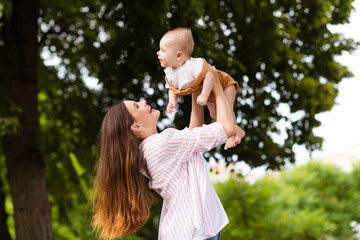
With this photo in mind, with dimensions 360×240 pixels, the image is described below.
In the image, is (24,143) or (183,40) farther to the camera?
(24,143)

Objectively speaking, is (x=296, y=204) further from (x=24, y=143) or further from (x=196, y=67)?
(x=196, y=67)

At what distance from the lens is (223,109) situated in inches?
103

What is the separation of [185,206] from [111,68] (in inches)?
200

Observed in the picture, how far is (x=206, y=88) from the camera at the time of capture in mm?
2566

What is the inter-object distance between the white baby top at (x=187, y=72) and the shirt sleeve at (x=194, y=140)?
10.4 inches

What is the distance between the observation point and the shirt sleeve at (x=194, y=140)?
2.55 m

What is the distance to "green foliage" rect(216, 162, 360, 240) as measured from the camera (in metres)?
15.8

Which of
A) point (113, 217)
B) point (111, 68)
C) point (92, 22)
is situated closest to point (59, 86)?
point (92, 22)

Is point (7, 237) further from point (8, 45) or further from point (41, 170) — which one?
point (8, 45)

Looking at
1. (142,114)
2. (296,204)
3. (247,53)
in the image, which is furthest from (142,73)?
(296,204)

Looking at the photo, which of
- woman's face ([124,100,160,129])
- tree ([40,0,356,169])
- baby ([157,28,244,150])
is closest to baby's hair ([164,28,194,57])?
baby ([157,28,244,150])

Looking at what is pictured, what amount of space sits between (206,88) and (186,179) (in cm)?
51

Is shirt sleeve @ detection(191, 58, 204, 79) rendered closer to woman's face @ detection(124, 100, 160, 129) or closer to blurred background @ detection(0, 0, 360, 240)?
woman's face @ detection(124, 100, 160, 129)

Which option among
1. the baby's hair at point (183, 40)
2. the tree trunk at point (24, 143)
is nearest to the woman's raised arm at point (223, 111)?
the baby's hair at point (183, 40)
